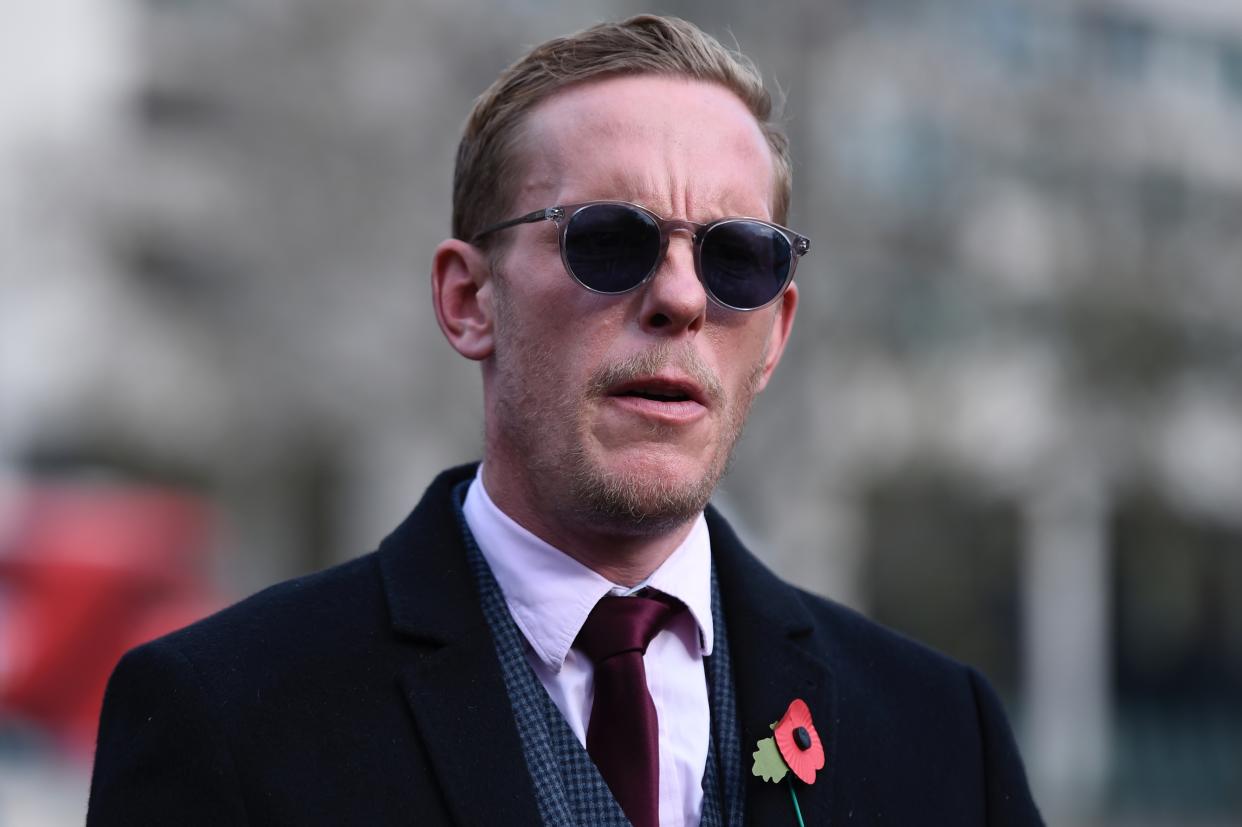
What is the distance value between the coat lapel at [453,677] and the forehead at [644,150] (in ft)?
2.18

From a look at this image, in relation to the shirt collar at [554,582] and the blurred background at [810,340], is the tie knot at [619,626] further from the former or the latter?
the blurred background at [810,340]

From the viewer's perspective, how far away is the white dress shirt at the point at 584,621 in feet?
9.66

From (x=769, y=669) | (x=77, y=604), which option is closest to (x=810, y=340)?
(x=77, y=604)

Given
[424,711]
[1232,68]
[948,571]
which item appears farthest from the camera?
[1232,68]

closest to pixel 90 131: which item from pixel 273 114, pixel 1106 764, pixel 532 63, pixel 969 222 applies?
pixel 273 114

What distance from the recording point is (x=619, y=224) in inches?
117

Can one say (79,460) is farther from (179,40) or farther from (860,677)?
(860,677)

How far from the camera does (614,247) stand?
2.97m

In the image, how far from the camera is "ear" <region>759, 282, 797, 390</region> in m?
3.30

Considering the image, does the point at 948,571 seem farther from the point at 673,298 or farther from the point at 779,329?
the point at 673,298

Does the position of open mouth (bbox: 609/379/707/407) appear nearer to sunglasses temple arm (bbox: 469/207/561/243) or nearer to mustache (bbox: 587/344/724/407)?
mustache (bbox: 587/344/724/407)

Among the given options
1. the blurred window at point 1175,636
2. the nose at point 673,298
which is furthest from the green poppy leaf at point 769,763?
the blurred window at point 1175,636

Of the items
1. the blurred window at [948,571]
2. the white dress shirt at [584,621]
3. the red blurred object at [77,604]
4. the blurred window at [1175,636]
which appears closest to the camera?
the white dress shirt at [584,621]

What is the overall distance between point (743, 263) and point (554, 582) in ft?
2.16
